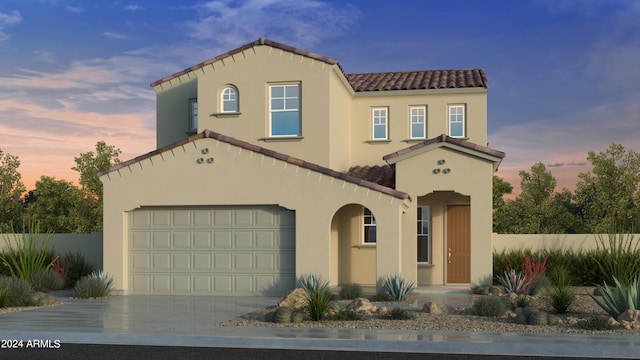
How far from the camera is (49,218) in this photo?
43.0m

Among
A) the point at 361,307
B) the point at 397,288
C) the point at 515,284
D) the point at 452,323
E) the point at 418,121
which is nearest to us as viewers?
the point at 452,323

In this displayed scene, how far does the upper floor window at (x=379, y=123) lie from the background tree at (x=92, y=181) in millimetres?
20452

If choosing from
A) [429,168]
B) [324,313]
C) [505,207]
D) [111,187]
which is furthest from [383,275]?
[505,207]

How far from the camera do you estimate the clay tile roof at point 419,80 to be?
27.5 metres

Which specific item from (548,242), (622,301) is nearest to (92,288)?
(622,301)

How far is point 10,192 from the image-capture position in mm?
43125

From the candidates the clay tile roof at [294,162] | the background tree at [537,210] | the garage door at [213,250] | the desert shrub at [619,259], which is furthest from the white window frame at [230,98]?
the background tree at [537,210]

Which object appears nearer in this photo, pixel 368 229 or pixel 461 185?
pixel 461 185

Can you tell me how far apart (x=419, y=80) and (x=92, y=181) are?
2224 cm

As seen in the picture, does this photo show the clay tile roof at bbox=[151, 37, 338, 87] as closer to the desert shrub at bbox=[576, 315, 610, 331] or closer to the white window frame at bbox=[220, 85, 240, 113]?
the white window frame at bbox=[220, 85, 240, 113]

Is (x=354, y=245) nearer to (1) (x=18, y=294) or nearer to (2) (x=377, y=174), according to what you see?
(2) (x=377, y=174)

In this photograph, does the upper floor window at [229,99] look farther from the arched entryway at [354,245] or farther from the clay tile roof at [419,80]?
the clay tile roof at [419,80]

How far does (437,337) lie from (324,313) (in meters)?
2.91

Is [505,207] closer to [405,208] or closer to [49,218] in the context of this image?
[405,208]
